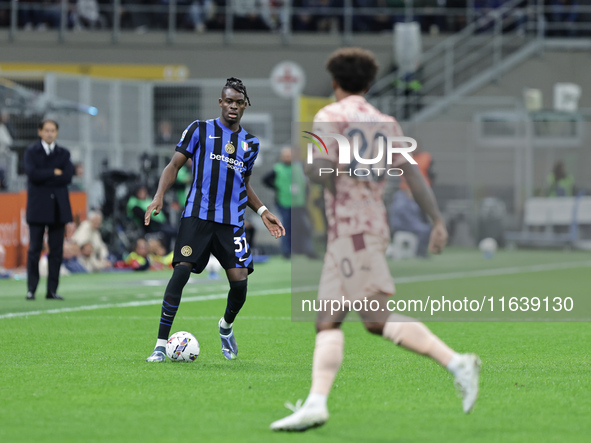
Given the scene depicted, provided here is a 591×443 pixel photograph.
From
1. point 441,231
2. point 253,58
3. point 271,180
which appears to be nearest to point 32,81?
point 271,180

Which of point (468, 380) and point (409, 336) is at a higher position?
point (409, 336)

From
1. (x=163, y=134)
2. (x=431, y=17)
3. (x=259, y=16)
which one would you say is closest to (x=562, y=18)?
(x=431, y=17)

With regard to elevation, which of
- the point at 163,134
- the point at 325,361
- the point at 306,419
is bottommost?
the point at 306,419

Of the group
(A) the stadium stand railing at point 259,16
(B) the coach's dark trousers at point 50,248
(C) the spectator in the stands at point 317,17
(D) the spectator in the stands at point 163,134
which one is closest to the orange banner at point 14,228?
(B) the coach's dark trousers at point 50,248

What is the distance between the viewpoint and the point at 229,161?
7848mm

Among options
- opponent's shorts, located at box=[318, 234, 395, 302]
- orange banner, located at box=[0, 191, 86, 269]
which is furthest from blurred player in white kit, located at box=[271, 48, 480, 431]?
orange banner, located at box=[0, 191, 86, 269]

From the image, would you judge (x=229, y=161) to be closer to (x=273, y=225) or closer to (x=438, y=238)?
(x=273, y=225)

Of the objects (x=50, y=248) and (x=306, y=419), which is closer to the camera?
(x=306, y=419)

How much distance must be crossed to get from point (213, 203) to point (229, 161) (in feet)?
1.09

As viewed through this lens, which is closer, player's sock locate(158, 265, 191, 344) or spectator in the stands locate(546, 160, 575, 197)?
player's sock locate(158, 265, 191, 344)

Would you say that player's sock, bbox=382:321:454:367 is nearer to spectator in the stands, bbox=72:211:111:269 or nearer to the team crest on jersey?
the team crest on jersey

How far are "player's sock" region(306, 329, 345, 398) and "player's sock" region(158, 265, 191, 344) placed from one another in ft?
8.41

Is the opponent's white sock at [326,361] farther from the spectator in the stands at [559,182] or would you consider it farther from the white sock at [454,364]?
the spectator in the stands at [559,182]

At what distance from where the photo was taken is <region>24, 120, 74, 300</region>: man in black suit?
41.3 feet
